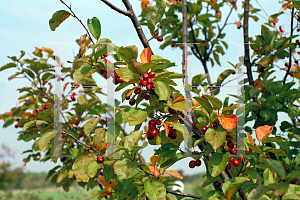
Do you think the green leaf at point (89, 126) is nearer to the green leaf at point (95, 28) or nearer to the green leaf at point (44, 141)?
the green leaf at point (44, 141)

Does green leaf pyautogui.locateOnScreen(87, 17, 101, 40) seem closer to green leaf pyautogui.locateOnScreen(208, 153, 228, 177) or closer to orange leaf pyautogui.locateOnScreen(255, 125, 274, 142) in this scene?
green leaf pyautogui.locateOnScreen(208, 153, 228, 177)

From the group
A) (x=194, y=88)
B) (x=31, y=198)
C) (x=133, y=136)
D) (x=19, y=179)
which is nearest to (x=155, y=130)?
(x=133, y=136)

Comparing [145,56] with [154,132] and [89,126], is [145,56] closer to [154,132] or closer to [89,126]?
[154,132]

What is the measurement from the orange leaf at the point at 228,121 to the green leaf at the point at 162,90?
20 centimetres

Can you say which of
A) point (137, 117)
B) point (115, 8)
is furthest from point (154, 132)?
point (115, 8)

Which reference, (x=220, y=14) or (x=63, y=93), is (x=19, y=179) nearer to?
(x=63, y=93)

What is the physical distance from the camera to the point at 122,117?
93 cm

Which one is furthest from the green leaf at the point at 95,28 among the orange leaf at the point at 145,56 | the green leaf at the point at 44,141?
the green leaf at the point at 44,141

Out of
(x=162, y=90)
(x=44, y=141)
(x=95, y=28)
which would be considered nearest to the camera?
(x=162, y=90)

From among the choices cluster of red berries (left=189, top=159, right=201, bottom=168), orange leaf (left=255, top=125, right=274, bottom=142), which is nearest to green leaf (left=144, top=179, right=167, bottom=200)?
cluster of red berries (left=189, top=159, right=201, bottom=168)

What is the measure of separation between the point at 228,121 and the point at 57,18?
2.50ft

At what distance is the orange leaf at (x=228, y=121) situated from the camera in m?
0.85

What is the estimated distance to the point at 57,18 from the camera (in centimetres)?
100

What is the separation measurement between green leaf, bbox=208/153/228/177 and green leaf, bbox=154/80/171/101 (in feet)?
0.96
